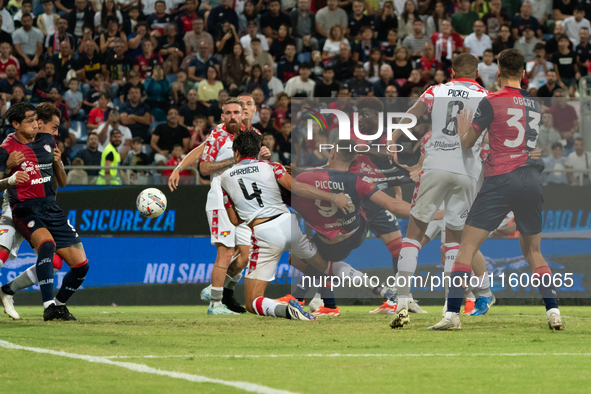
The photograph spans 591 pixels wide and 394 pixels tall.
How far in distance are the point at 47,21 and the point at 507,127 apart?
1387 cm

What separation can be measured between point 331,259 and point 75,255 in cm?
296

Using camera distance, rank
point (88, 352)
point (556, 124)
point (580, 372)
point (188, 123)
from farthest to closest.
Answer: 1. point (188, 123)
2. point (556, 124)
3. point (88, 352)
4. point (580, 372)

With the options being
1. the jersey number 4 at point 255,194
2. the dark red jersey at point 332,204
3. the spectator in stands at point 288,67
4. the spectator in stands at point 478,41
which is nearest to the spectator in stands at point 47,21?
the spectator in stands at point 288,67

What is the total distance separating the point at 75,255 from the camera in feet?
27.9

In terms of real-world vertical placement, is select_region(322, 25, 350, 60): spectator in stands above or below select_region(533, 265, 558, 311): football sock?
above

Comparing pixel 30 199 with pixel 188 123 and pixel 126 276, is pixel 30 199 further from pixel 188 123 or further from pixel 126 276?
pixel 188 123

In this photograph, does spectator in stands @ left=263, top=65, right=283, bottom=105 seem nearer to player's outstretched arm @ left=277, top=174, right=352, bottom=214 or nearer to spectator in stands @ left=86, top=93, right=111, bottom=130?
spectator in stands @ left=86, top=93, right=111, bottom=130

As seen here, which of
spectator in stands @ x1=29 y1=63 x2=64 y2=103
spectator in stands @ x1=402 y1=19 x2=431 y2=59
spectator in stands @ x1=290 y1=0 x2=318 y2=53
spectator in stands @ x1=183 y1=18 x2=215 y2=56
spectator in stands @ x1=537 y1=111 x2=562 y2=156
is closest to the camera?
spectator in stands @ x1=537 y1=111 x2=562 y2=156

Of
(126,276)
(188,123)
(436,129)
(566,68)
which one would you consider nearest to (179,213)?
(126,276)

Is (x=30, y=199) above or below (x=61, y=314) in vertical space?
above

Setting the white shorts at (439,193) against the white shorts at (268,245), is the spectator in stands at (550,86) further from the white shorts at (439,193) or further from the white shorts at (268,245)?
the white shorts at (268,245)

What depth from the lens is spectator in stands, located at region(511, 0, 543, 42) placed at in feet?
57.5

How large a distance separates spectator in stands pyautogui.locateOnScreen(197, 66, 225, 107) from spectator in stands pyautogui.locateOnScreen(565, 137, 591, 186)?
23.7 feet

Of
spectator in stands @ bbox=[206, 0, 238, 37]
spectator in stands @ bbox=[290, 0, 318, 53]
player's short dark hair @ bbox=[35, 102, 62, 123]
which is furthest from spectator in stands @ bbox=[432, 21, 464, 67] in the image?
player's short dark hair @ bbox=[35, 102, 62, 123]
